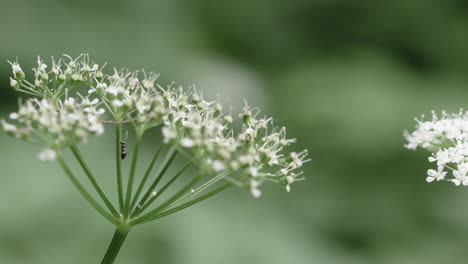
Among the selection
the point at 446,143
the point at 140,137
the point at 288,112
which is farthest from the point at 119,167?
the point at 288,112

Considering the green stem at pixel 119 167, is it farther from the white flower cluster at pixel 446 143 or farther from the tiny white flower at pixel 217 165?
the white flower cluster at pixel 446 143

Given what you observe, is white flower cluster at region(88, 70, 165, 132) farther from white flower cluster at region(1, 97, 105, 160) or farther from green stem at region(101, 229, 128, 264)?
green stem at region(101, 229, 128, 264)

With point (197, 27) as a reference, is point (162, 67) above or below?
below

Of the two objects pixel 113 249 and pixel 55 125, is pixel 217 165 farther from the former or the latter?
pixel 55 125

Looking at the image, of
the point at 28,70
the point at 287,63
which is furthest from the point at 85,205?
the point at 287,63

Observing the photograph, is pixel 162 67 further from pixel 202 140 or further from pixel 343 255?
pixel 202 140

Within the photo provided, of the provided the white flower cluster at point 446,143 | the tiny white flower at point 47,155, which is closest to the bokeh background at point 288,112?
the white flower cluster at point 446,143
